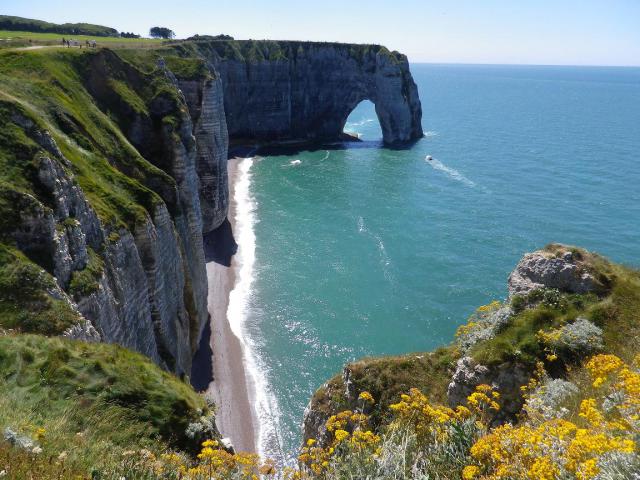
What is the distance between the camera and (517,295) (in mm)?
21859

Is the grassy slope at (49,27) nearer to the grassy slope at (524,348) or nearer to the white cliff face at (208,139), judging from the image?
the white cliff face at (208,139)

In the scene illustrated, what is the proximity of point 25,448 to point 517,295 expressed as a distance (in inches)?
772

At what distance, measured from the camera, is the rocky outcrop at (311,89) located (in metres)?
122

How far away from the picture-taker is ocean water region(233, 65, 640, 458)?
46.0 metres

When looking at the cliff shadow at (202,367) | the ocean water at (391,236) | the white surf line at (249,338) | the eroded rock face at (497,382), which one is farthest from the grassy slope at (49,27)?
the eroded rock face at (497,382)

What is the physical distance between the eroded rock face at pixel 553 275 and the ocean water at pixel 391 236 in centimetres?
2139

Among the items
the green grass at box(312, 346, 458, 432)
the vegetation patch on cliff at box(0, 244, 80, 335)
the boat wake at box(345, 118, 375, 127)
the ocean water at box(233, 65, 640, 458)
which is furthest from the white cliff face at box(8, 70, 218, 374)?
the boat wake at box(345, 118, 375, 127)

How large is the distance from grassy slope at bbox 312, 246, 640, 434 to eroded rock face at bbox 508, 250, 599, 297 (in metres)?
0.52

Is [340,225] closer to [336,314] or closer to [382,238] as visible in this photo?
[382,238]

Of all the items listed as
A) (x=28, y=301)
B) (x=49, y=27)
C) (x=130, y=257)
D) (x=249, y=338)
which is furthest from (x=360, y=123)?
(x=28, y=301)

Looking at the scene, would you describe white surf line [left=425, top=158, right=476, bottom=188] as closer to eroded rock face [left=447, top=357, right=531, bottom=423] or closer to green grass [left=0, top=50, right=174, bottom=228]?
green grass [left=0, top=50, right=174, bottom=228]

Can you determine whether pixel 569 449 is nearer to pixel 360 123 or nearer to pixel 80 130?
pixel 80 130

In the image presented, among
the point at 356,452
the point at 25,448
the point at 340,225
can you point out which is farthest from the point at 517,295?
the point at 340,225

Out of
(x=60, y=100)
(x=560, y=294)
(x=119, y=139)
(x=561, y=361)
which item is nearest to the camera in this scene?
(x=561, y=361)
